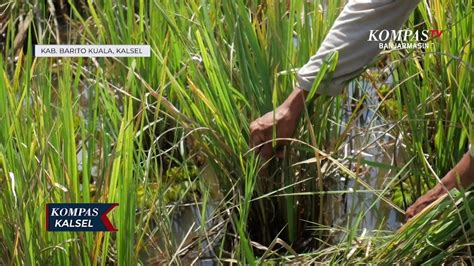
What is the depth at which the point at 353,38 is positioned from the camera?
2.29m

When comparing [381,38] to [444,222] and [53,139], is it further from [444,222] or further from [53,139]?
[53,139]

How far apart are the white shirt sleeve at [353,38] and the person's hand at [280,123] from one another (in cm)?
4

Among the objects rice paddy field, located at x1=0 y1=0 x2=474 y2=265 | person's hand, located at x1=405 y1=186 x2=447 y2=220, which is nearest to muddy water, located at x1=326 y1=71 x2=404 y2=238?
rice paddy field, located at x1=0 y1=0 x2=474 y2=265

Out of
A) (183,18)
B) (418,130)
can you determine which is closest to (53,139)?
(183,18)

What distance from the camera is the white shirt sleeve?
7.39 ft

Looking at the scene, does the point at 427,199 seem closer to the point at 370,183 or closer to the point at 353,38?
the point at 353,38

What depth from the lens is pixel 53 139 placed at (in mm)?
2137

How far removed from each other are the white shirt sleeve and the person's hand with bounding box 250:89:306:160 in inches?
1.5

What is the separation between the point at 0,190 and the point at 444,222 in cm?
84

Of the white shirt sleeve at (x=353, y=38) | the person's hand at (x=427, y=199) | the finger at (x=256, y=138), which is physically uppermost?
the white shirt sleeve at (x=353, y=38)

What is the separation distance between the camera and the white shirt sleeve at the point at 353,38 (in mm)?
2254
